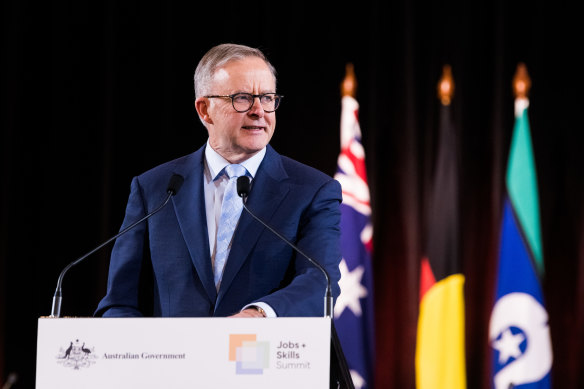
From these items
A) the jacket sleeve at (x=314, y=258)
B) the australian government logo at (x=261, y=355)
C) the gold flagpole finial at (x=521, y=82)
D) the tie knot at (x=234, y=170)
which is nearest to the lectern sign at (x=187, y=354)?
the australian government logo at (x=261, y=355)

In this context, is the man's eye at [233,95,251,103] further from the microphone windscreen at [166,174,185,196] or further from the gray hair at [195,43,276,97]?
the microphone windscreen at [166,174,185,196]

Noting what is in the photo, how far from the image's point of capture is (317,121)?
4105mm

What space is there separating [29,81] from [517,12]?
109 inches

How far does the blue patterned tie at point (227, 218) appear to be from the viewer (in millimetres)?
2135

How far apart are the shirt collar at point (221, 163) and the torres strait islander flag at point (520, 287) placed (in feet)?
6.77

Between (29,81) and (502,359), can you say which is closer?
(502,359)

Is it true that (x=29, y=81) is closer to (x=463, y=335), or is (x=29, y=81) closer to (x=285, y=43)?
(x=285, y=43)

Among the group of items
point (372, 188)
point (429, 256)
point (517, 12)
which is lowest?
point (429, 256)

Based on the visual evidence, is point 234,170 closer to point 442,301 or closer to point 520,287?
point 442,301

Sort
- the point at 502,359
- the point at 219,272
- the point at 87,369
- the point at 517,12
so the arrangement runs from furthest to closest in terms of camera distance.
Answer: the point at 517,12 → the point at 502,359 → the point at 219,272 → the point at 87,369

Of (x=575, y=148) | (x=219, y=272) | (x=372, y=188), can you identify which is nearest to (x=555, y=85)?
(x=575, y=148)

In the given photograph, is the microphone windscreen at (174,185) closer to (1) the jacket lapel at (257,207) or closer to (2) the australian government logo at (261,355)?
(1) the jacket lapel at (257,207)

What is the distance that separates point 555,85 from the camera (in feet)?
13.2

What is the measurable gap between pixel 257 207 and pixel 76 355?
847mm
